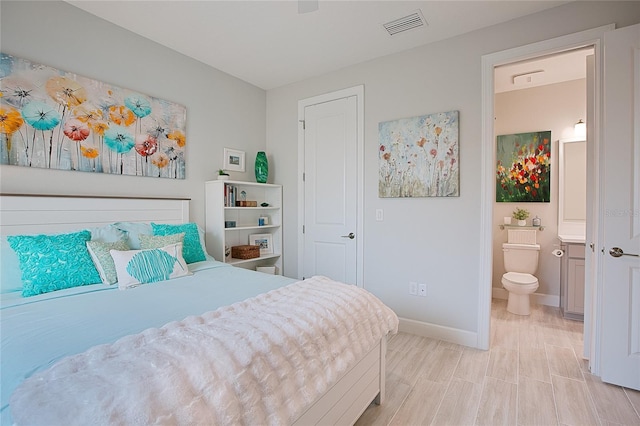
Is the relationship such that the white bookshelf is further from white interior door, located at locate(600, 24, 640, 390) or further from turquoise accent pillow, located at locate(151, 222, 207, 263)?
white interior door, located at locate(600, 24, 640, 390)

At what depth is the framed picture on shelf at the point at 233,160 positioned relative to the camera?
3.38 meters

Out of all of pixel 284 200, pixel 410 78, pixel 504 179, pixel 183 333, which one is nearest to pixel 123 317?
pixel 183 333

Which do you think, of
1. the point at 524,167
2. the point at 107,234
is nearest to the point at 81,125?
the point at 107,234

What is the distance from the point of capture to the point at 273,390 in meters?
1.03

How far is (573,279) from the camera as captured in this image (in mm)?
3152

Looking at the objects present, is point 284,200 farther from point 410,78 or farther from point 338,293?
point 338,293

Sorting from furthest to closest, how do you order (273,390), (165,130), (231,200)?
(231,200) < (165,130) < (273,390)

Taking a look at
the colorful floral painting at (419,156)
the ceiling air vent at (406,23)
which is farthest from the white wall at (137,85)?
the ceiling air vent at (406,23)

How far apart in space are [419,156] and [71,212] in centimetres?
280

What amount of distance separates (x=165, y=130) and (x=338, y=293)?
2.24 metres

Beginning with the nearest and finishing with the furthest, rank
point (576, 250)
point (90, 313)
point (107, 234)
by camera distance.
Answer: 1. point (90, 313)
2. point (107, 234)
3. point (576, 250)

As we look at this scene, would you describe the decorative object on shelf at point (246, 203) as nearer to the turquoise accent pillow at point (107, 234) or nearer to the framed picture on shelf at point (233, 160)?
the framed picture on shelf at point (233, 160)

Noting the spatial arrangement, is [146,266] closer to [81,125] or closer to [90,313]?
[90,313]

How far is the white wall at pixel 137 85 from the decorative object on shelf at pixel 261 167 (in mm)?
163
